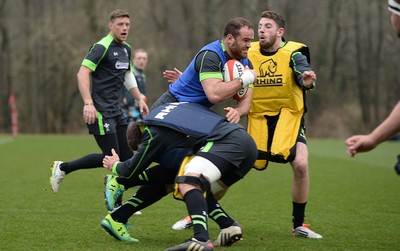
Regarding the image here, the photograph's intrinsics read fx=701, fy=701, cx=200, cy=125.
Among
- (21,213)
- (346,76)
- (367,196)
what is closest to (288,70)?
(21,213)

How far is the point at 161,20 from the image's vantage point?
40656mm

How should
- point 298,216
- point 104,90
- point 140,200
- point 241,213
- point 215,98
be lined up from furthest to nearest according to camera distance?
1. point 241,213
2. point 104,90
3. point 298,216
4. point 140,200
5. point 215,98

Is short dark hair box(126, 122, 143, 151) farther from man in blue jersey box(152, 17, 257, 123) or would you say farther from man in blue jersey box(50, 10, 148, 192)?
man in blue jersey box(50, 10, 148, 192)

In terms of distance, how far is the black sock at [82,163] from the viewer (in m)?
7.59

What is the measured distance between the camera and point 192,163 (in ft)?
17.4

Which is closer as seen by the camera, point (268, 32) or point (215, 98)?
point (215, 98)

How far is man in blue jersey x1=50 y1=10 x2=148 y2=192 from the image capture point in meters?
7.54

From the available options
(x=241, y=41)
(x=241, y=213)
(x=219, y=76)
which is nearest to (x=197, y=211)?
(x=219, y=76)

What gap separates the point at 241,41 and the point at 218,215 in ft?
→ 4.71

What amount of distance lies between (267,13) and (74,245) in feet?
9.32

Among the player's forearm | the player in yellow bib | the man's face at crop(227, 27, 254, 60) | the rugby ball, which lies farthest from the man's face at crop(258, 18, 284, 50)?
the player's forearm

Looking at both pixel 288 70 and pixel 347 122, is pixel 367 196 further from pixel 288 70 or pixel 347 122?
pixel 347 122

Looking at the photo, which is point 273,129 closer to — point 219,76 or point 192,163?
point 219,76

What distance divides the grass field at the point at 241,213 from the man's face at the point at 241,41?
5.29 ft
